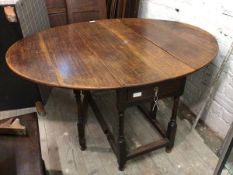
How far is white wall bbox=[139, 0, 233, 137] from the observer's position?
1.50m

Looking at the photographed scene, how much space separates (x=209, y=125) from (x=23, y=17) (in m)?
1.63

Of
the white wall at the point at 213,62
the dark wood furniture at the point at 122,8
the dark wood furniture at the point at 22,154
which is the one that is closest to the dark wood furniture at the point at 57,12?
the dark wood furniture at the point at 122,8

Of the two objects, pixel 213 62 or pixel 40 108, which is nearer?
pixel 213 62

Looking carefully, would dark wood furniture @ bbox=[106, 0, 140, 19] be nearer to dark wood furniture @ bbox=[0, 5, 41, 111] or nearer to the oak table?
the oak table

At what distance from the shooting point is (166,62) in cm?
120

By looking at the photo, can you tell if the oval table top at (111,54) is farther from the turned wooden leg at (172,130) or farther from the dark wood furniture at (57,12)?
the dark wood furniture at (57,12)

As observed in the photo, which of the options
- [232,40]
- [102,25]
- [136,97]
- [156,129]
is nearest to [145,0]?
[102,25]

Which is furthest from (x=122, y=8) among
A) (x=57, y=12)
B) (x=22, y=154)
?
(x=22, y=154)

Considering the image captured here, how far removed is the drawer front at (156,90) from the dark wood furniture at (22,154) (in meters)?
0.51

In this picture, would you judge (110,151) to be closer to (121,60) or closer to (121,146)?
(121,146)

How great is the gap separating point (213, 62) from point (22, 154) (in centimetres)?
137

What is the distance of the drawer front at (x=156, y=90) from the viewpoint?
3.85ft

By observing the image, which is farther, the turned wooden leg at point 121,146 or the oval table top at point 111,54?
the turned wooden leg at point 121,146

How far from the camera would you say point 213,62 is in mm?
1674
